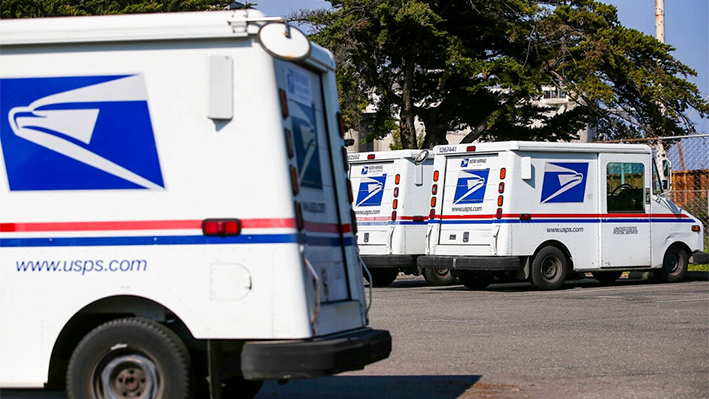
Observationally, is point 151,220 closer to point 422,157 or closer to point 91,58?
point 91,58

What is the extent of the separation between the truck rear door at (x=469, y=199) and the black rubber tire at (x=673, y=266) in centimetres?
405

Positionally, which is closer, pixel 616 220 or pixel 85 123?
pixel 85 123

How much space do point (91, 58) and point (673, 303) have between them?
1056cm

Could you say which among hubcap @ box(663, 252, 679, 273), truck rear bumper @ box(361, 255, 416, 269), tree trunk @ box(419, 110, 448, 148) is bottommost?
hubcap @ box(663, 252, 679, 273)

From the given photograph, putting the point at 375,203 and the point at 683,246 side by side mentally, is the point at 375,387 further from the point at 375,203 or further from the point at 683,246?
the point at 683,246

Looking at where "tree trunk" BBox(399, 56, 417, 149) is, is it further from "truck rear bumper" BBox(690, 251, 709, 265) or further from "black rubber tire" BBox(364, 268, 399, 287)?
"truck rear bumper" BBox(690, 251, 709, 265)

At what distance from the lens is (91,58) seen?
6.30 m

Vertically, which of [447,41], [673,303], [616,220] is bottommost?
[673,303]

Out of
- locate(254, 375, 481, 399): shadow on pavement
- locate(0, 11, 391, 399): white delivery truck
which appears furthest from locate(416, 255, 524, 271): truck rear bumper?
locate(0, 11, 391, 399): white delivery truck

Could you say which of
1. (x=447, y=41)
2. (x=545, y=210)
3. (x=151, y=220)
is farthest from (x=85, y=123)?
(x=447, y=41)

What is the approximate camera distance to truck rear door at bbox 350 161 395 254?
738 inches

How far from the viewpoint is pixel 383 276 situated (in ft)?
65.0

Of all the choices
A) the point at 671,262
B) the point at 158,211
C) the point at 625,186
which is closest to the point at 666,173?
the point at 625,186

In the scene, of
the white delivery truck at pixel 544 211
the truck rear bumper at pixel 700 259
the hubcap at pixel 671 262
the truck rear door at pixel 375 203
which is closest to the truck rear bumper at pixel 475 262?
the white delivery truck at pixel 544 211
